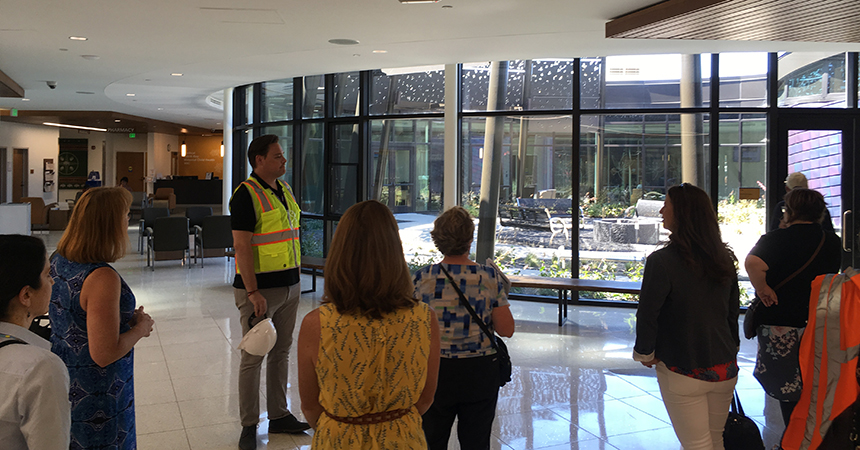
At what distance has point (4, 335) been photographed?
152 cm

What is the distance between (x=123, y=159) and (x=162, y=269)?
16.3 m

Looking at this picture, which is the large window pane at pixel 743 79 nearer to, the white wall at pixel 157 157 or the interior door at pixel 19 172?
the interior door at pixel 19 172

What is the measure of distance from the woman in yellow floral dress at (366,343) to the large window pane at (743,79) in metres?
7.40

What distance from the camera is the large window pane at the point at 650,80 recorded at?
8.05 metres

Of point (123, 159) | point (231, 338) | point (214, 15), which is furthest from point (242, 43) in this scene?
point (123, 159)

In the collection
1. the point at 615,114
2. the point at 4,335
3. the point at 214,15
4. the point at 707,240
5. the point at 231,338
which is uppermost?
the point at 214,15

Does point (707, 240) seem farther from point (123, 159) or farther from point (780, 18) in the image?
point (123, 159)

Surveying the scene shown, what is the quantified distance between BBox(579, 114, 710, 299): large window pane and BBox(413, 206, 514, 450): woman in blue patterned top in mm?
5944

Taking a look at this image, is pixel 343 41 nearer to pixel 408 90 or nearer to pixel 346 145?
pixel 408 90

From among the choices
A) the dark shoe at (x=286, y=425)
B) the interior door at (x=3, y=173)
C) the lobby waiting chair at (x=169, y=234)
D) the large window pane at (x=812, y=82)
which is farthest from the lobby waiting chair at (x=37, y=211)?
the large window pane at (x=812, y=82)

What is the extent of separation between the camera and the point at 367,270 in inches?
70.2

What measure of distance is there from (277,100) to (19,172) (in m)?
15.0

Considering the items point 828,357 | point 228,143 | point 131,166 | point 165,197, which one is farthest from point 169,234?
point 131,166

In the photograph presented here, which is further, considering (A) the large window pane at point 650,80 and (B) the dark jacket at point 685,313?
(A) the large window pane at point 650,80
